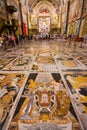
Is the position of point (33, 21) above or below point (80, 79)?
above

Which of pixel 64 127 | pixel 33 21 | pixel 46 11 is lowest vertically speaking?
pixel 64 127

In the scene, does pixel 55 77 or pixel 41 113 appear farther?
pixel 55 77

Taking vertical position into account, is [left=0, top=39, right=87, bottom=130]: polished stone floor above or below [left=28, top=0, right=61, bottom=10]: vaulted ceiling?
below

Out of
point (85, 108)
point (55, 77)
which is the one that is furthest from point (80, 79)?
point (85, 108)

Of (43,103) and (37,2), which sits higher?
(37,2)

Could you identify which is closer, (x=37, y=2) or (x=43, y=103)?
(x=43, y=103)

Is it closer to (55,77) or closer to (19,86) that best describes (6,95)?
(19,86)

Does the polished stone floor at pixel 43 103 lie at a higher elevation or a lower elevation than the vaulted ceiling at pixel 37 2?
lower

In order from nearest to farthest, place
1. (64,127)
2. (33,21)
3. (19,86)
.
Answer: (64,127) → (19,86) → (33,21)

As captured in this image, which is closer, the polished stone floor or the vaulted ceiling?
the polished stone floor

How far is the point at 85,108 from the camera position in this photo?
145 cm

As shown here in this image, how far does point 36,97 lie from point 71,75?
1186 millimetres

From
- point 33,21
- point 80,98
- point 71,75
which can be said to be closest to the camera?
point 80,98

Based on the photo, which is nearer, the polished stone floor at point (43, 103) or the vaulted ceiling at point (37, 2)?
the polished stone floor at point (43, 103)
